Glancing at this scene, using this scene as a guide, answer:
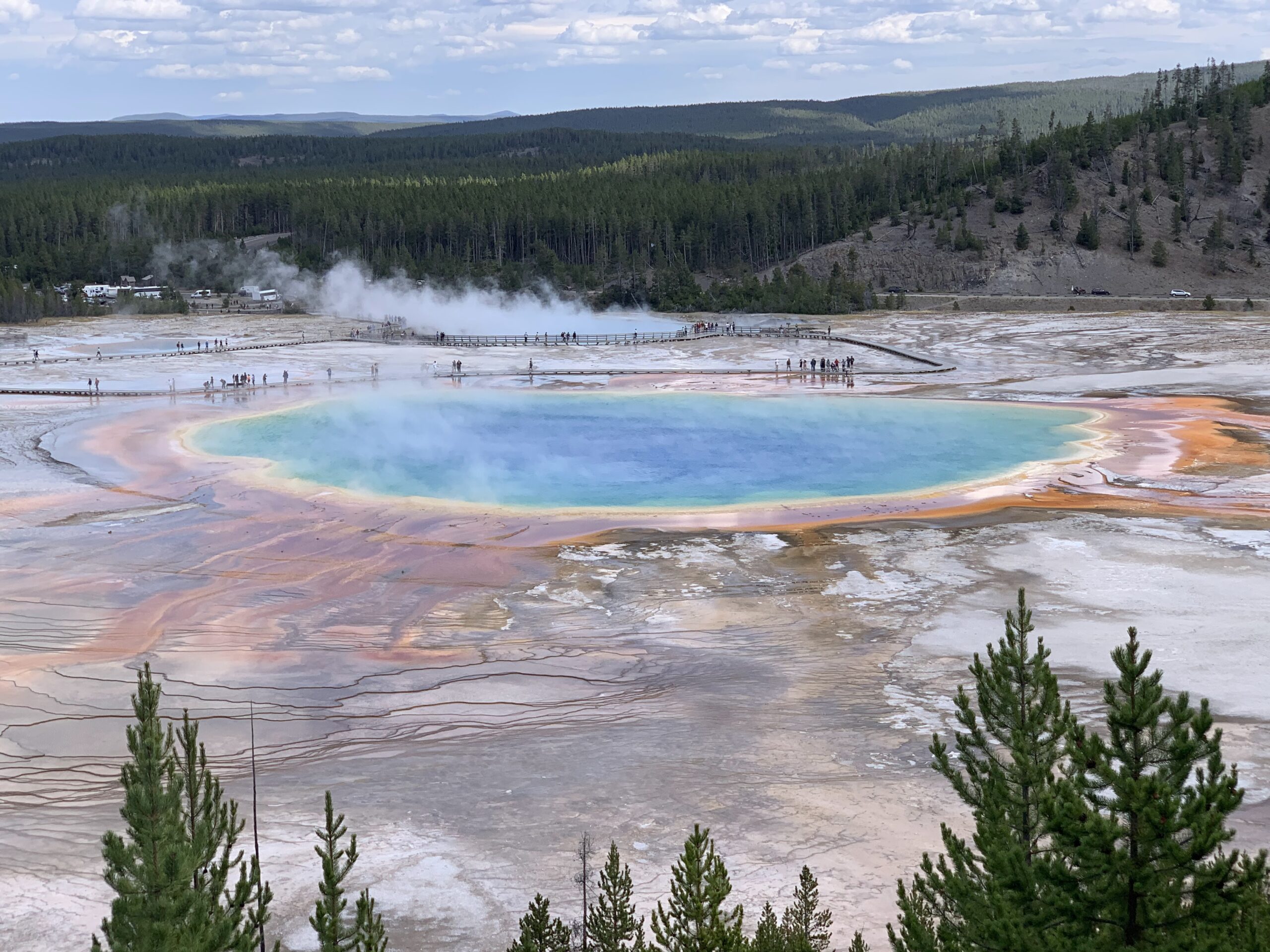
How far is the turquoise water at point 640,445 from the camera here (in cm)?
3152

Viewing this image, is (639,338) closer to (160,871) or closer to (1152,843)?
(160,871)

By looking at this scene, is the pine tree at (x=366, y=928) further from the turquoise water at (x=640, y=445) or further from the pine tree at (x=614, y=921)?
the turquoise water at (x=640, y=445)

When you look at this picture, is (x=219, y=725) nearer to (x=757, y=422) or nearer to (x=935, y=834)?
(x=935, y=834)

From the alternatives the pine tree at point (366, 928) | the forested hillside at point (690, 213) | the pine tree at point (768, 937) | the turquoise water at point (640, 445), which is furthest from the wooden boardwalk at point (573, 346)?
the pine tree at point (366, 928)

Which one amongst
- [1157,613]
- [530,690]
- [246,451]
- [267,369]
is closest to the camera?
[530,690]

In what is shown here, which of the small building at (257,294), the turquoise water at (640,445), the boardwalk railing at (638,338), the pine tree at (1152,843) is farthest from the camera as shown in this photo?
the small building at (257,294)

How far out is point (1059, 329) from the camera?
62.1 meters

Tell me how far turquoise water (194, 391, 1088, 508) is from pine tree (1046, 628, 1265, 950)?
876 inches

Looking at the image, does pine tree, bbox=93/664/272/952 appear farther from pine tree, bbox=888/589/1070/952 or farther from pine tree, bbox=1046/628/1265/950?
pine tree, bbox=1046/628/1265/950

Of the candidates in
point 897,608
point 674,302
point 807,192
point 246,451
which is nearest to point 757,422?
point 246,451

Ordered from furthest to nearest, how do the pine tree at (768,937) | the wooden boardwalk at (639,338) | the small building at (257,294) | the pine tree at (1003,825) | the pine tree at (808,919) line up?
the small building at (257,294)
the wooden boardwalk at (639,338)
the pine tree at (808,919)
the pine tree at (768,937)
the pine tree at (1003,825)

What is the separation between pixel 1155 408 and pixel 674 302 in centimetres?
4065

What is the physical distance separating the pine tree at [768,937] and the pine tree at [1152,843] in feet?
9.68

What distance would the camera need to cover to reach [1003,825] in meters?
8.48
